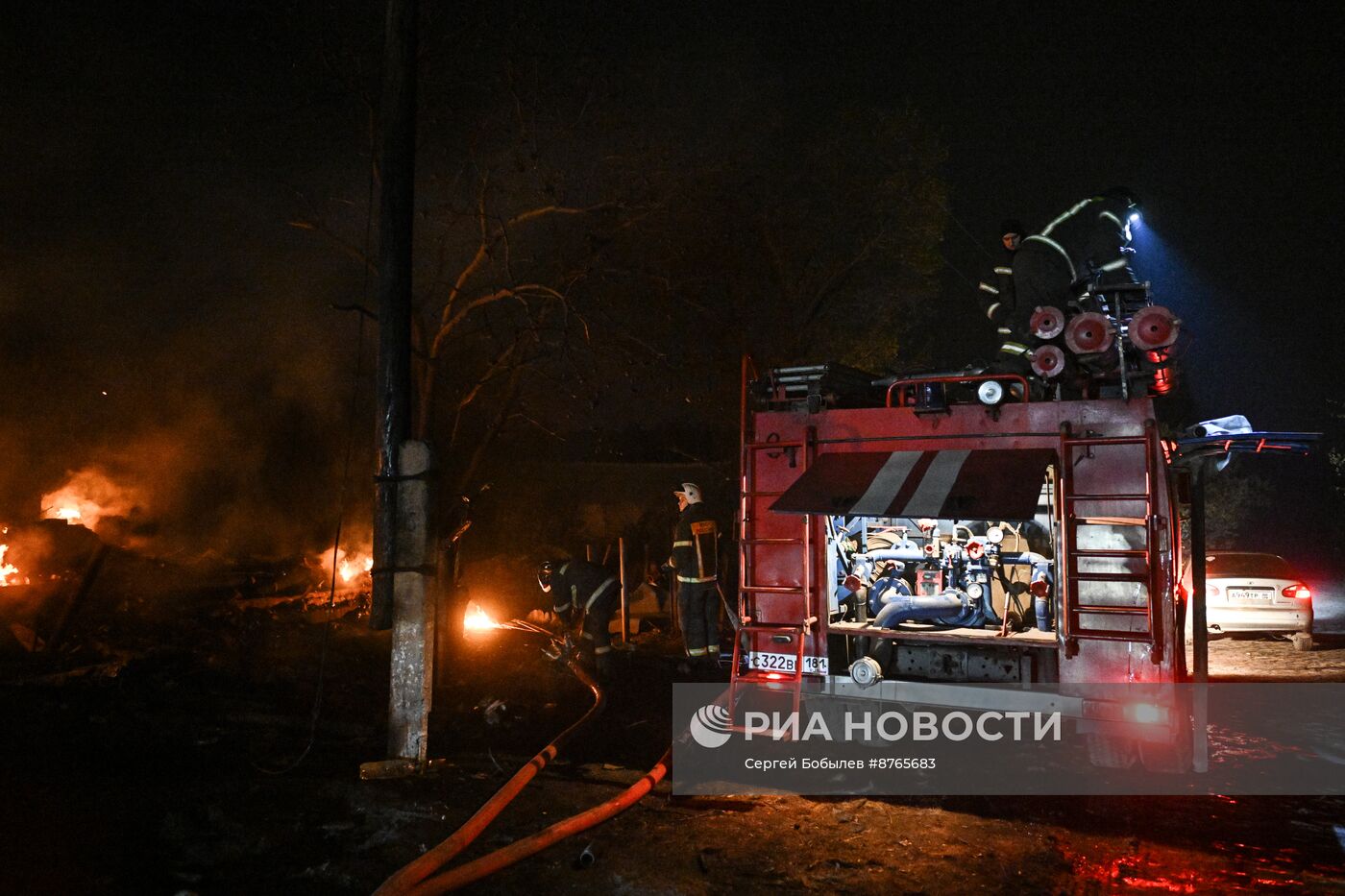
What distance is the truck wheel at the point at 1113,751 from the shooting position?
5801 mm

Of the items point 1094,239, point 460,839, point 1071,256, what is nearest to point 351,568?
point 460,839

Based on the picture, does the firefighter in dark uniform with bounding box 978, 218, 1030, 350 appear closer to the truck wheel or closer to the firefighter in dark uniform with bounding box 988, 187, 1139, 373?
the firefighter in dark uniform with bounding box 988, 187, 1139, 373

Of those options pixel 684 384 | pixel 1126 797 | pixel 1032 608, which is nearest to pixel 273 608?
pixel 684 384

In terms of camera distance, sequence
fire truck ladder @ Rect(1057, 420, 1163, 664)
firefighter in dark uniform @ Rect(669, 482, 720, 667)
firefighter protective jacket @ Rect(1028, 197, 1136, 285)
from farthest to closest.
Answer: firefighter in dark uniform @ Rect(669, 482, 720, 667) → firefighter protective jacket @ Rect(1028, 197, 1136, 285) → fire truck ladder @ Rect(1057, 420, 1163, 664)

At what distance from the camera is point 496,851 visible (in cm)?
455

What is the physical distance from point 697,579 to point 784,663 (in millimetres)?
3466

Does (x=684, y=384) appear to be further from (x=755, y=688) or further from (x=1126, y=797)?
(x=1126, y=797)

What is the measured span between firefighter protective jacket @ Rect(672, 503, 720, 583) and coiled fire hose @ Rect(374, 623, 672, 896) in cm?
410

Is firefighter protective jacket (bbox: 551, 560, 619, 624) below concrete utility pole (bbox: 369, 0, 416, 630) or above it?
below

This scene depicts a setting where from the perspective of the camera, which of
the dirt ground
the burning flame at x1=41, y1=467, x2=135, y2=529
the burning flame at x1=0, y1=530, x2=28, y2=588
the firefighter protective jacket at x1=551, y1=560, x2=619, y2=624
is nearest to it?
the dirt ground

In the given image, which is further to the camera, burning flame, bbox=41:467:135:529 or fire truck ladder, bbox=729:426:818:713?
burning flame, bbox=41:467:135:529

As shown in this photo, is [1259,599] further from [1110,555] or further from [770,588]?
[770,588]

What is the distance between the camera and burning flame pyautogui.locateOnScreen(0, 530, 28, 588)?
1125 cm

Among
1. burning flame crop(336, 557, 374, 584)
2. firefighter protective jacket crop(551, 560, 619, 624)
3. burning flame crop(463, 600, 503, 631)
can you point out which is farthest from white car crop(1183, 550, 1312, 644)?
burning flame crop(336, 557, 374, 584)
